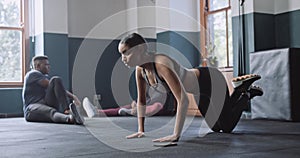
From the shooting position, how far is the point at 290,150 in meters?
2.37

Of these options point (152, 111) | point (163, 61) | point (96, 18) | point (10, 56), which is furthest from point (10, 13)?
point (163, 61)

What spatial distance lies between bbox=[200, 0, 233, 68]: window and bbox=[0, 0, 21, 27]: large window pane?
2.94m

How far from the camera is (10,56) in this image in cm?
661

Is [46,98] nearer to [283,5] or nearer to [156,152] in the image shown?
[156,152]

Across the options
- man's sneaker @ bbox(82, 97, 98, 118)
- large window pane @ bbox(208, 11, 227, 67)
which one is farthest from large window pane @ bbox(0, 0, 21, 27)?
large window pane @ bbox(208, 11, 227, 67)

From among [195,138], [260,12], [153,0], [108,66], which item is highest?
[153,0]

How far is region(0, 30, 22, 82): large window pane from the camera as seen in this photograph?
258 inches

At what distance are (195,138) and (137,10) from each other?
468 cm

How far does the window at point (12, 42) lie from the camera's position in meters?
6.55

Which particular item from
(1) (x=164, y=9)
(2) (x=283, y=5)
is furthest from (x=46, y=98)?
(2) (x=283, y=5)

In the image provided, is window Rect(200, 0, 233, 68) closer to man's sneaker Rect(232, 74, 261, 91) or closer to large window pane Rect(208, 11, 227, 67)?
large window pane Rect(208, 11, 227, 67)

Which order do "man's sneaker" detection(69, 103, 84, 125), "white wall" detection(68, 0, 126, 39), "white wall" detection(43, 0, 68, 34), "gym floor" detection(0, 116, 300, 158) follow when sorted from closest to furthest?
"gym floor" detection(0, 116, 300, 158), "man's sneaker" detection(69, 103, 84, 125), "white wall" detection(43, 0, 68, 34), "white wall" detection(68, 0, 126, 39)

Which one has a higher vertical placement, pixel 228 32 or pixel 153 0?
pixel 153 0

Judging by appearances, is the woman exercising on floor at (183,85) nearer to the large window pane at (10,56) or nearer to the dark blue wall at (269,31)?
the dark blue wall at (269,31)
